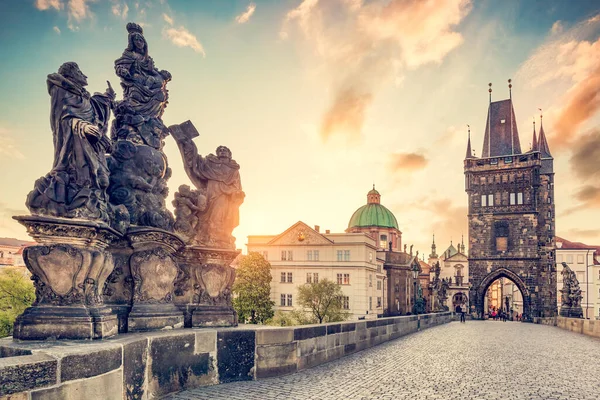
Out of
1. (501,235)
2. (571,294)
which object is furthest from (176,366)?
(501,235)

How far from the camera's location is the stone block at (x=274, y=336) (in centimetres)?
671

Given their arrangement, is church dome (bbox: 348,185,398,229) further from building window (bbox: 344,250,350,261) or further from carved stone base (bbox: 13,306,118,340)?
carved stone base (bbox: 13,306,118,340)

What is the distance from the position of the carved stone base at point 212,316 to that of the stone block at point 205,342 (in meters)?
0.63

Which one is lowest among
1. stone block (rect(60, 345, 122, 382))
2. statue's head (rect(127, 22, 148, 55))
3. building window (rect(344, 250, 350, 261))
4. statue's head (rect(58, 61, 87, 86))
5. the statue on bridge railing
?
the statue on bridge railing

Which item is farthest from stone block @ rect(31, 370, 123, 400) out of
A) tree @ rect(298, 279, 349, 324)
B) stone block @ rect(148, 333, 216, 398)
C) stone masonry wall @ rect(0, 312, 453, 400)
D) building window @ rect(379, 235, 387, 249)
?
building window @ rect(379, 235, 387, 249)

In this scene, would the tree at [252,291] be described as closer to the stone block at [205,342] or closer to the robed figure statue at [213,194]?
the robed figure statue at [213,194]

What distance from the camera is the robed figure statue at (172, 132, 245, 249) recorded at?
702 cm

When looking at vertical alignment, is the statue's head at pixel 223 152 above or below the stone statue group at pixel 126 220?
above

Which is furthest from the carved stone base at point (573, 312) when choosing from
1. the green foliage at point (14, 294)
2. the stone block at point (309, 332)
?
the green foliage at point (14, 294)

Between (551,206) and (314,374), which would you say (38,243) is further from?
(551,206)

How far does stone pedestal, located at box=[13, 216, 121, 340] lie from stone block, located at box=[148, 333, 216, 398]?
60 cm

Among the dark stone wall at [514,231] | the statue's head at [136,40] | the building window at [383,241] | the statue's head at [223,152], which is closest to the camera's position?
the statue's head at [136,40]

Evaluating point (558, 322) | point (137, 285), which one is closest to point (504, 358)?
point (137, 285)

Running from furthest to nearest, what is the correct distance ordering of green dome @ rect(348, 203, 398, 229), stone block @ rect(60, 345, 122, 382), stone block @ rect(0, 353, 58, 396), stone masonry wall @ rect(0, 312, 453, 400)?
green dome @ rect(348, 203, 398, 229) → stone block @ rect(60, 345, 122, 382) → stone masonry wall @ rect(0, 312, 453, 400) → stone block @ rect(0, 353, 58, 396)
